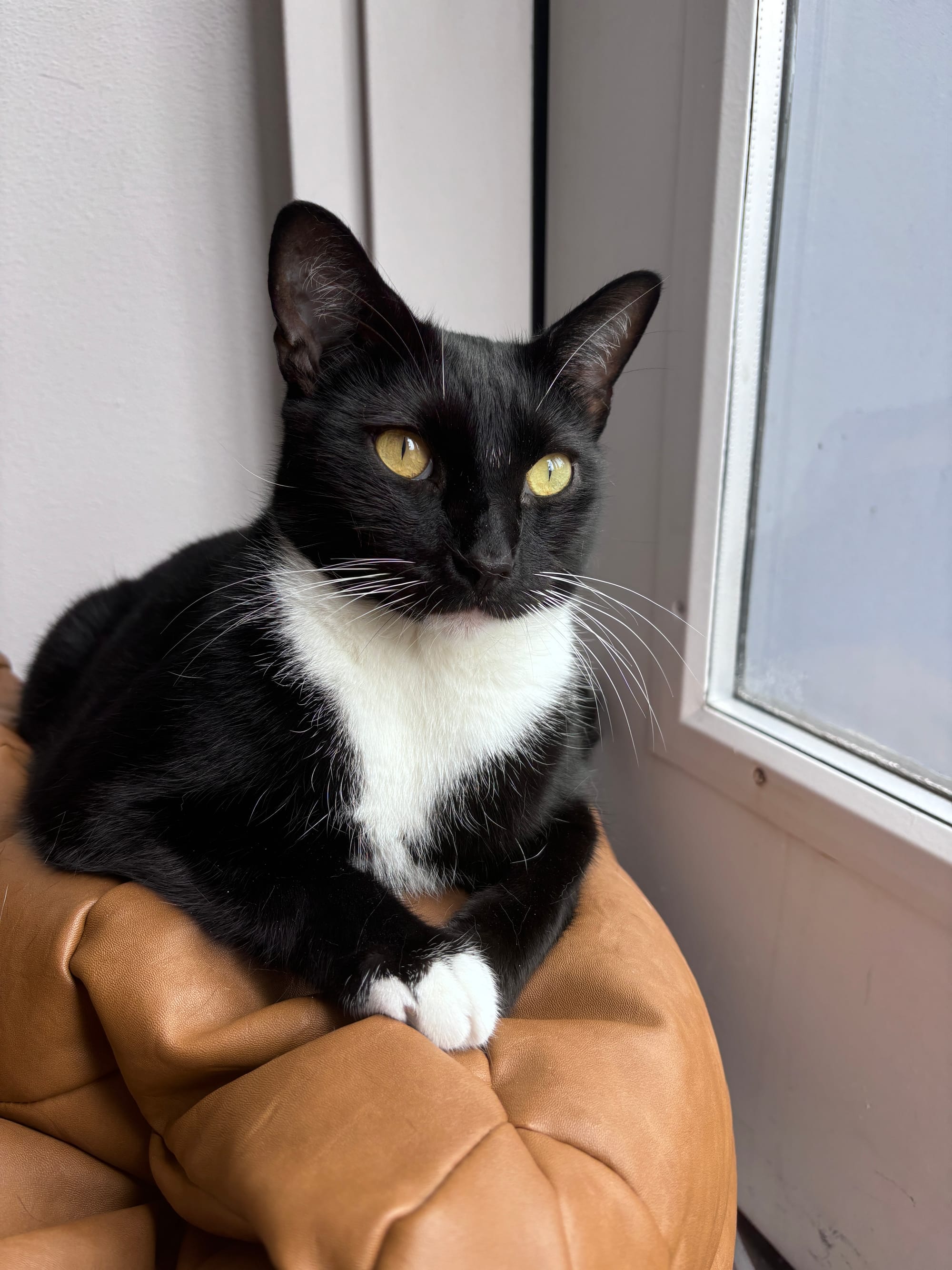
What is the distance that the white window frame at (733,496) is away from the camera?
795mm

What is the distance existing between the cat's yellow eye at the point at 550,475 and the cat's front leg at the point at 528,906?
0.34m

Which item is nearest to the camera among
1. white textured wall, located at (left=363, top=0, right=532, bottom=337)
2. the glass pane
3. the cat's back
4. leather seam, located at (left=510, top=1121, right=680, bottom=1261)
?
leather seam, located at (left=510, top=1121, right=680, bottom=1261)

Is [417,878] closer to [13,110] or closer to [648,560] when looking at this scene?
[648,560]

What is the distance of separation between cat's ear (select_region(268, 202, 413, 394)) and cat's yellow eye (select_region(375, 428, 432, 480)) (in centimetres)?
10

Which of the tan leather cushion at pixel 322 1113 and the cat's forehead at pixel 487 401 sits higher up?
the cat's forehead at pixel 487 401

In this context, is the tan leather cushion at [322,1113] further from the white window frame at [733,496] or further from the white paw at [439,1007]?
the white window frame at [733,496]

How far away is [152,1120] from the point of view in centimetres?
64

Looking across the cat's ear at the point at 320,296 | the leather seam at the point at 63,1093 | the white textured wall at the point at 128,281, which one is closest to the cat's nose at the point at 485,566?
the cat's ear at the point at 320,296

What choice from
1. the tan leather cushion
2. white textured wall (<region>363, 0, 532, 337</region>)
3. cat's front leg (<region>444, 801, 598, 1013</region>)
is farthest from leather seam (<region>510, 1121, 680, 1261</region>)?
white textured wall (<region>363, 0, 532, 337</region>)

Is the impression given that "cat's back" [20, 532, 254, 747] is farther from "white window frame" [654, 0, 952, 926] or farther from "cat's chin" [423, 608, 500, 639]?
"white window frame" [654, 0, 952, 926]

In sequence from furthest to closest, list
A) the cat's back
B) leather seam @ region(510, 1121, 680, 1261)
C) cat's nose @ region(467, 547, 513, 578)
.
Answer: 1. the cat's back
2. cat's nose @ region(467, 547, 513, 578)
3. leather seam @ region(510, 1121, 680, 1261)

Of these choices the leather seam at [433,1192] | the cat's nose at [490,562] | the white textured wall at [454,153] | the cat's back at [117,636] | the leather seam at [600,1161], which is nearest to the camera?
the leather seam at [433,1192]

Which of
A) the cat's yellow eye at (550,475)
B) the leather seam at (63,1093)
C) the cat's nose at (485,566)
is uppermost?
the cat's yellow eye at (550,475)

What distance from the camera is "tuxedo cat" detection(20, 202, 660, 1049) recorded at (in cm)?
68
